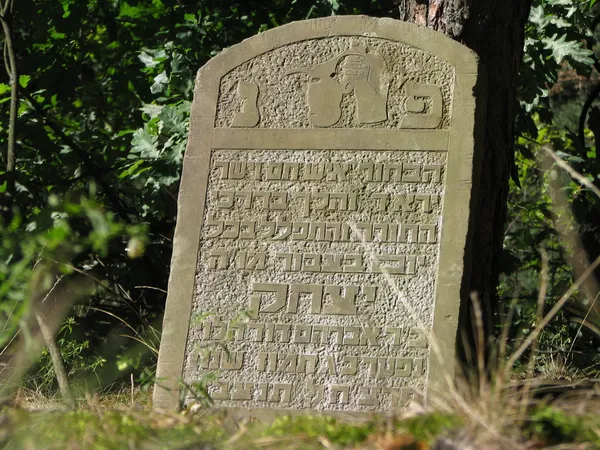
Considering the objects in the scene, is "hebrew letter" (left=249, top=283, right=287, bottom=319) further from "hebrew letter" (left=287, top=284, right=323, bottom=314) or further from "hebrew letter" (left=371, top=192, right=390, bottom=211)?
"hebrew letter" (left=371, top=192, right=390, bottom=211)

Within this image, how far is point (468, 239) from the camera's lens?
11.5 feet

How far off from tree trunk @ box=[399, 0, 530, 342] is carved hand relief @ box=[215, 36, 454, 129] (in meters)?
0.44

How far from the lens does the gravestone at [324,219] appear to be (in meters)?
3.45

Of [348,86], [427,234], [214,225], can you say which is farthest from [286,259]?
[348,86]

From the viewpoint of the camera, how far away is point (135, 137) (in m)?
5.01

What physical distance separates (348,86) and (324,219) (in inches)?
22.6

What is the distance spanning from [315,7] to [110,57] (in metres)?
2.32

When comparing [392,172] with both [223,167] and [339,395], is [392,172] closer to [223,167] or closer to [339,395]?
[223,167]

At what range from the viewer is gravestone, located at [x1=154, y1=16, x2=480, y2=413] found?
3.45 m

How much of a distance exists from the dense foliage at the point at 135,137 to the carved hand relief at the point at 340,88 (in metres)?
1.01

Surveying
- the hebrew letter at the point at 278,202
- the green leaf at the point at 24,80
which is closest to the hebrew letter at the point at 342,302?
the hebrew letter at the point at 278,202

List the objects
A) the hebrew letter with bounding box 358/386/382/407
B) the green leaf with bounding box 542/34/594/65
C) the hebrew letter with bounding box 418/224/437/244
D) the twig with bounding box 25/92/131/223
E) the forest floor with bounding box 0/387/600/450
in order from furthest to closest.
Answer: the twig with bounding box 25/92/131/223, the green leaf with bounding box 542/34/594/65, the hebrew letter with bounding box 418/224/437/244, the hebrew letter with bounding box 358/386/382/407, the forest floor with bounding box 0/387/600/450

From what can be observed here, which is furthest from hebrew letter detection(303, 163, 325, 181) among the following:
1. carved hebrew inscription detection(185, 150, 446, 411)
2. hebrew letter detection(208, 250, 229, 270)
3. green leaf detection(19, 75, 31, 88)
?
green leaf detection(19, 75, 31, 88)

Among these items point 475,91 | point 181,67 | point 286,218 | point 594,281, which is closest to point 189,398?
point 286,218
